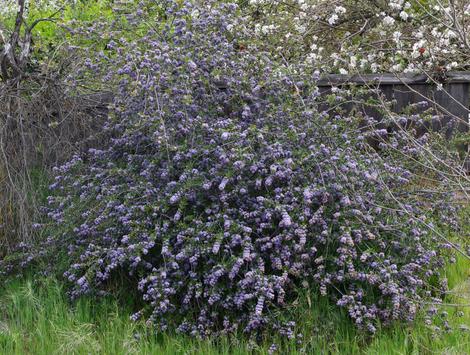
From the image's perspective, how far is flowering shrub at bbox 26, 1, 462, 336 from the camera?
3459 mm

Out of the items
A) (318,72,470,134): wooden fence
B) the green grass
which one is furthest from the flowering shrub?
(318,72,470,134): wooden fence

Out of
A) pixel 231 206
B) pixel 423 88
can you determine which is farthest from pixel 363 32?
pixel 231 206

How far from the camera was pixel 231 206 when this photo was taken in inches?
152

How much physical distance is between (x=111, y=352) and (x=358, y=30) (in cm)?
542

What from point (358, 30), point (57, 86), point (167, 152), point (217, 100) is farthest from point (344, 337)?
point (358, 30)

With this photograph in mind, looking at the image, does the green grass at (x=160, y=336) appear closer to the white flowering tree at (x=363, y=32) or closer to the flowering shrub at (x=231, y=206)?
the flowering shrub at (x=231, y=206)

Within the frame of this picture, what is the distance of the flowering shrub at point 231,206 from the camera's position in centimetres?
346

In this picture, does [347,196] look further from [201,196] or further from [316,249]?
[201,196]

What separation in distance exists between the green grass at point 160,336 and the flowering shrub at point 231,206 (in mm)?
93

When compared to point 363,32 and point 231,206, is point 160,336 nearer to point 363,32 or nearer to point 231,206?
point 231,206

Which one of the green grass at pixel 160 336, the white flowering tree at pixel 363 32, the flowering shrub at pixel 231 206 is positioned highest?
the white flowering tree at pixel 363 32

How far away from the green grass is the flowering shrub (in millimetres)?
93

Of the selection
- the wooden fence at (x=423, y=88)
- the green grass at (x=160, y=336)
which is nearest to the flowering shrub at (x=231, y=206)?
the green grass at (x=160, y=336)

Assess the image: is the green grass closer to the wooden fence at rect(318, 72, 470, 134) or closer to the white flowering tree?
the wooden fence at rect(318, 72, 470, 134)
